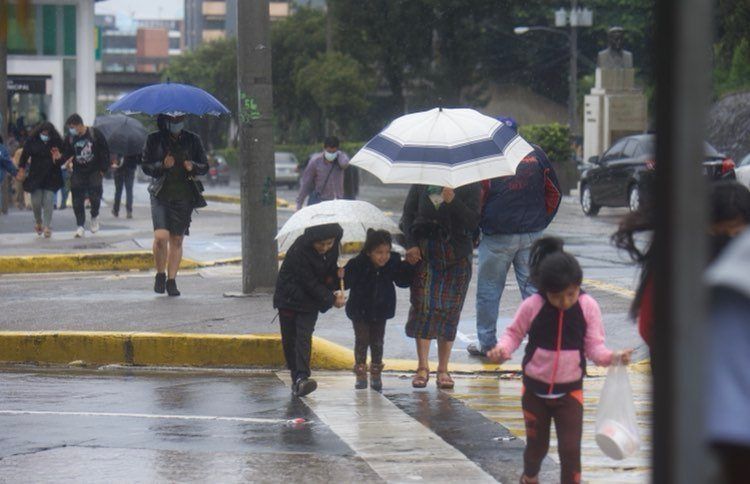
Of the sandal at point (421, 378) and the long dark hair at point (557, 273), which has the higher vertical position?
the long dark hair at point (557, 273)

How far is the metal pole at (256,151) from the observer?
12914 mm

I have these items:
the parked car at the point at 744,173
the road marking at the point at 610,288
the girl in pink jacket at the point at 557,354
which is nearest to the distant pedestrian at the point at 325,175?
the road marking at the point at 610,288

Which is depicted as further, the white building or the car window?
the white building

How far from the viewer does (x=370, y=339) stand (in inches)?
361

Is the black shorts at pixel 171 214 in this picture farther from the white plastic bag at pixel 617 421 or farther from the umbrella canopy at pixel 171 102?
the white plastic bag at pixel 617 421

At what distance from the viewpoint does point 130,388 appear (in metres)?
9.42

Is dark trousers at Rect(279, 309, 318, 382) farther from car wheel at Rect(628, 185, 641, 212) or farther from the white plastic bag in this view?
car wheel at Rect(628, 185, 641, 212)

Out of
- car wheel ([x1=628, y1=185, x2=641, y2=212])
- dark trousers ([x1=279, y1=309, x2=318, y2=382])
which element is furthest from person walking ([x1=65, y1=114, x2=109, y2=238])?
dark trousers ([x1=279, y1=309, x2=318, y2=382])

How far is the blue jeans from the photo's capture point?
1023cm

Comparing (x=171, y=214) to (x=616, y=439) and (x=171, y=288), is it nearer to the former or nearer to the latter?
(x=171, y=288)

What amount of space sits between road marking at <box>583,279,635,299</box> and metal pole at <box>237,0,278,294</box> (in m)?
3.20

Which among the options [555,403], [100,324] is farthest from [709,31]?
[100,324]

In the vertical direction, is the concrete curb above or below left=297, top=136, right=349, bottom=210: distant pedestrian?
below

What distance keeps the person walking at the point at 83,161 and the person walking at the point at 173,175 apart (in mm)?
7358
